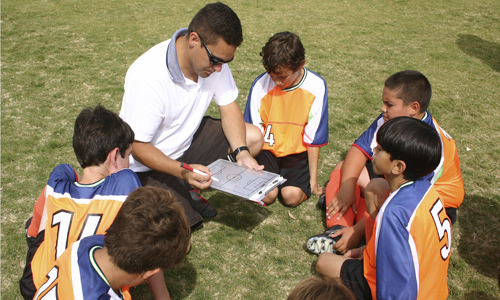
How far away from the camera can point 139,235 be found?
1693 mm

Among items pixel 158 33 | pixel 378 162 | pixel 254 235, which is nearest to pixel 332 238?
pixel 254 235

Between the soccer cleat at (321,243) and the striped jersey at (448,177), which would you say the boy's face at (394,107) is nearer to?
the striped jersey at (448,177)

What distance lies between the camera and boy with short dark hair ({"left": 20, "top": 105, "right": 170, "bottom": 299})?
2023 millimetres

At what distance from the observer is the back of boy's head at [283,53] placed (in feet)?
10.7

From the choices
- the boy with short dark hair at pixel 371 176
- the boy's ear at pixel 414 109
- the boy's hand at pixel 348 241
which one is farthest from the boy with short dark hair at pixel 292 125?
the boy's ear at pixel 414 109

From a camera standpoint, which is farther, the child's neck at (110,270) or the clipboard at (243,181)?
the clipboard at (243,181)

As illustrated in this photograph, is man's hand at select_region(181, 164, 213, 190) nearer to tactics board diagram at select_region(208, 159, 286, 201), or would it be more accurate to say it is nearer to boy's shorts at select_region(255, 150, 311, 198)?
tactics board diagram at select_region(208, 159, 286, 201)

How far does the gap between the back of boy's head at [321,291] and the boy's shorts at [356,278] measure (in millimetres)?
772

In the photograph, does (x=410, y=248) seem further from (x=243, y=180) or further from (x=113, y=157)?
(x=113, y=157)

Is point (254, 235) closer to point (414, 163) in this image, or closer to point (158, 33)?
point (414, 163)

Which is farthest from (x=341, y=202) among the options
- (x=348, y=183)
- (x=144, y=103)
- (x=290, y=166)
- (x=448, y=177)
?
(x=144, y=103)

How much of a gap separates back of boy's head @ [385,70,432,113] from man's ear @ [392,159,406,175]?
37.8 inches

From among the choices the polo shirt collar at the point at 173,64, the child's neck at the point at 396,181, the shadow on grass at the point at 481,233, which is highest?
the polo shirt collar at the point at 173,64

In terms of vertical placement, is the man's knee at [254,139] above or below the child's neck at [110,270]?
below
